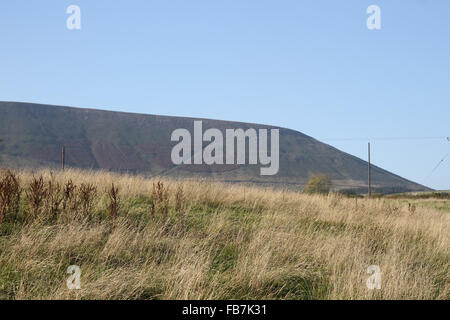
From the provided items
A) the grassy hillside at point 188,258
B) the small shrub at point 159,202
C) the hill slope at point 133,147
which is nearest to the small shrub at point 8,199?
the grassy hillside at point 188,258

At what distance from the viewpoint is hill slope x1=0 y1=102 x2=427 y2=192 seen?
94812 mm

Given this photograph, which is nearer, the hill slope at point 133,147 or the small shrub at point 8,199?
the small shrub at point 8,199

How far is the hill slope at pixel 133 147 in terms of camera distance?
9481 cm

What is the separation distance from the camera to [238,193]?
12.2 meters

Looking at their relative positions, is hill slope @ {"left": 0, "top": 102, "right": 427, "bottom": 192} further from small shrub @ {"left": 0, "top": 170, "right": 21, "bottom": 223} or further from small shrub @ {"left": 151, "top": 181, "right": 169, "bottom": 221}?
small shrub @ {"left": 0, "top": 170, "right": 21, "bottom": 223}

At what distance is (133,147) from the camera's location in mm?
111500

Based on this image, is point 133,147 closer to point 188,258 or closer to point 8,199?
point 8,199

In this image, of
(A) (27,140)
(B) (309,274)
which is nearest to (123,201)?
(B) (309,274)

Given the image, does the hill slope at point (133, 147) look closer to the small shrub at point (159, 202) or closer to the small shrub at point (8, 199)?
the small shrub at point (159, 202)

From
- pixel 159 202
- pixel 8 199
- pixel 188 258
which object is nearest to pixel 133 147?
pixel 159 202

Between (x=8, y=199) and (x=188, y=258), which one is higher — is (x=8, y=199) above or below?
above
